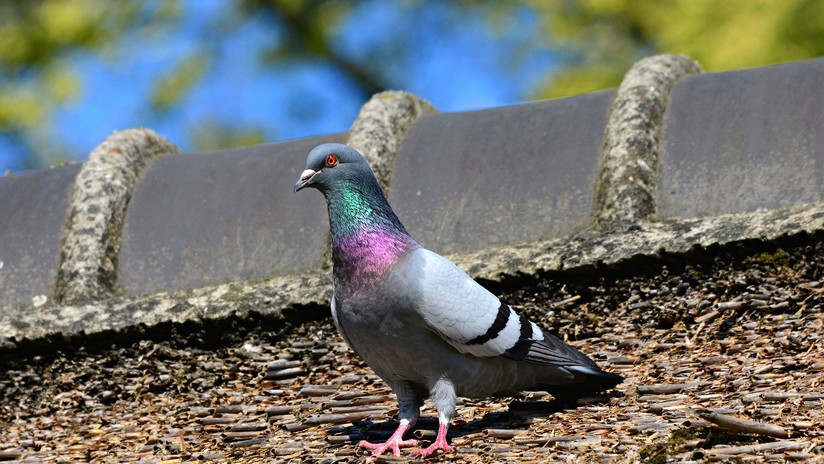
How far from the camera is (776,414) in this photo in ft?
10.7

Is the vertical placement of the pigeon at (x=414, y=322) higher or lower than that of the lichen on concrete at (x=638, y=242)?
lower

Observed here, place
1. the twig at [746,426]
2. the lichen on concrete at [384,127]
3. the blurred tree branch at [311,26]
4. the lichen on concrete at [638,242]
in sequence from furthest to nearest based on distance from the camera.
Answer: the blurred tree branch at [311,26], the lichen on concrete at [384,127], the lichen on concrete at [638,242], the twig at [746,426]

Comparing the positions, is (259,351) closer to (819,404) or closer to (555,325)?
(555,325)

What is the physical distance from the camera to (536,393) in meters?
4.15

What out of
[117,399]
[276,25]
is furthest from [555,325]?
[276,25]

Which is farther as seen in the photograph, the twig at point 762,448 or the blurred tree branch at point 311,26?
the blurred tree branch at point 311,26

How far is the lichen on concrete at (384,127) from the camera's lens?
208 inches

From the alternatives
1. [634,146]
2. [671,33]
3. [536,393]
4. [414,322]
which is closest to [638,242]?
[634,146]

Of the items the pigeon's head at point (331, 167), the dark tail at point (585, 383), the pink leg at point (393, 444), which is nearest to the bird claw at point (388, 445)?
the pink leg at point (393, 444)

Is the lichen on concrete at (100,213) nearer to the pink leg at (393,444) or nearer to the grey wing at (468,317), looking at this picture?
the pink leg at (393,444)

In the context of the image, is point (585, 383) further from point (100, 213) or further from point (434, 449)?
point (100, 213)

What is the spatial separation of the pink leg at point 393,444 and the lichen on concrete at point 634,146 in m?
1.43

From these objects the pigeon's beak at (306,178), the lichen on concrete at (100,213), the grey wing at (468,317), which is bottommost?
the grey wing at (468,317)

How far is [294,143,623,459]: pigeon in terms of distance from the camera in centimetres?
349
